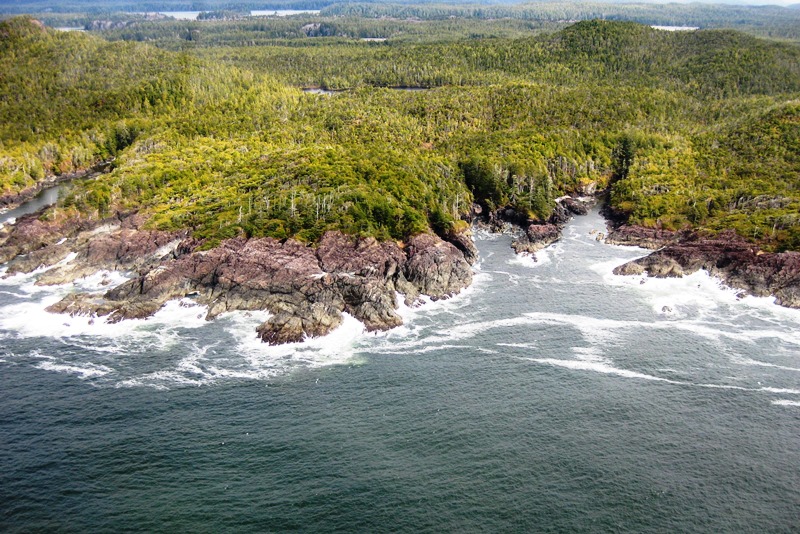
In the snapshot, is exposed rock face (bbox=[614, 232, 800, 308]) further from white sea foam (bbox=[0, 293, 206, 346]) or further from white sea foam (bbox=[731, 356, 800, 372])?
white sea foam (bbox=[0, 293, 206, 346])

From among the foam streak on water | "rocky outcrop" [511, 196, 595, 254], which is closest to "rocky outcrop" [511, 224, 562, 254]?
"rocky outcrop" [511, 196, 595, 254]

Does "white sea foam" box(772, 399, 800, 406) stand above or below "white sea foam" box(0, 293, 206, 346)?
below

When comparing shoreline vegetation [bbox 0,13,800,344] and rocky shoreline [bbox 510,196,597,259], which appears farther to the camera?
rocky shoreline [bbox 510,196,597,259]

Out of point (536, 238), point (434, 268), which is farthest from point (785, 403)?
point (536, 238)

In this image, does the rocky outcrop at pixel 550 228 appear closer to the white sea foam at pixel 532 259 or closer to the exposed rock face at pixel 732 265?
the white sea foam at pixel 532 259

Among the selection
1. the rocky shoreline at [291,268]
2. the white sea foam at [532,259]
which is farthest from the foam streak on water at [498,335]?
the white sea foam at [532,259]

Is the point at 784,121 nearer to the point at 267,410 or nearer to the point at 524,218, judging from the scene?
the point at 524,218
